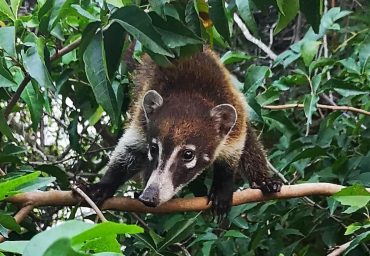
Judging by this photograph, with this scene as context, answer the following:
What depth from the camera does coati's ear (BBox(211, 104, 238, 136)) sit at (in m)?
3.52

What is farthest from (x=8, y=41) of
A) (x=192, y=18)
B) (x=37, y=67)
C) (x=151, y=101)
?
(x=151, y=101)

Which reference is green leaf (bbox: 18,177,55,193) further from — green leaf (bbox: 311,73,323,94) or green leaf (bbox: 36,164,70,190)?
green leaf (bbox: 311,73,323,94)

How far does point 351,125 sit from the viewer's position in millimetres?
3938

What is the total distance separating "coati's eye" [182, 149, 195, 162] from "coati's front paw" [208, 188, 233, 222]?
0.66ft

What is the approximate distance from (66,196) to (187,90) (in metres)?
1.15

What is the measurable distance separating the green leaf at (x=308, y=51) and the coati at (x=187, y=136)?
0.40 m

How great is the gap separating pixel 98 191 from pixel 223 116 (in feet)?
2.35

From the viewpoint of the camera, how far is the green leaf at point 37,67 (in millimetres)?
Answer: 2444

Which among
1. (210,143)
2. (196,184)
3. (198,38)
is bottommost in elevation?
(196,184)

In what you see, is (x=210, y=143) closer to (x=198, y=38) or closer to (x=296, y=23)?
(x=198, y=38)

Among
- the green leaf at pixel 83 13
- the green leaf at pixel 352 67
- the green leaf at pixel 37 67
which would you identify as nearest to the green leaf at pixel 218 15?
the green leaf at pixel 83 13

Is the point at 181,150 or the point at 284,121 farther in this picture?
the point at 284,121

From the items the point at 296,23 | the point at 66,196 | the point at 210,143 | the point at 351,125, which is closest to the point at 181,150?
the point at 210,143

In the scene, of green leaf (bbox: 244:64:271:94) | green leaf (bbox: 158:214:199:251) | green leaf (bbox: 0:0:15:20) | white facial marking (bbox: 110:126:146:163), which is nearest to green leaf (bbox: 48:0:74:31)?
green leaf (bbox: 0:0:15:20)
